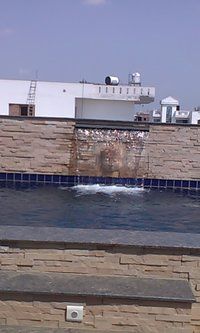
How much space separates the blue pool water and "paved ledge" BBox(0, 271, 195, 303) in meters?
3.97

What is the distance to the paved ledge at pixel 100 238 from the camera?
119 inches

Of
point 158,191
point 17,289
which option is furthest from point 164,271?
point 158,191

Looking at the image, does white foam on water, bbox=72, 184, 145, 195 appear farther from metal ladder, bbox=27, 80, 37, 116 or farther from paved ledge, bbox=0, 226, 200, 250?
paved ledge, bbox=0, 226, 200, 250

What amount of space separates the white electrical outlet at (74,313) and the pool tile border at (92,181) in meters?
10.4

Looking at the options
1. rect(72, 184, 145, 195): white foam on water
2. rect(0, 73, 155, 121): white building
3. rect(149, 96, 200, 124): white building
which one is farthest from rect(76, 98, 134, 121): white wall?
rect(72, 184, 145, 195): white foam on water

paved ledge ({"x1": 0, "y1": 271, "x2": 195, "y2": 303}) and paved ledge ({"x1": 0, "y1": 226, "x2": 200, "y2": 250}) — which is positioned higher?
paved ledge ({"x1": 0, "y1": 226, "x2": 200, "y2": 250})

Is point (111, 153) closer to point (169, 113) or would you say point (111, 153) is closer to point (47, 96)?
point (47, 96)

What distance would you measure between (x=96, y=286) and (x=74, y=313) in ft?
0.62

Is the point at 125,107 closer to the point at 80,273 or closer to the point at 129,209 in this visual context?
the point at 129,209

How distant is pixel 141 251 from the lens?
304 cm

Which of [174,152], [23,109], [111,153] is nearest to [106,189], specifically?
[111,153]

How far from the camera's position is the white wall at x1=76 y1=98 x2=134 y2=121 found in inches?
810

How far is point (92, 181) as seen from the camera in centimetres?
1342

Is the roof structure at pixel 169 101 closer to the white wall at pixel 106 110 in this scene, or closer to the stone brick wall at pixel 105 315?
the white wall at pixel 106 110
